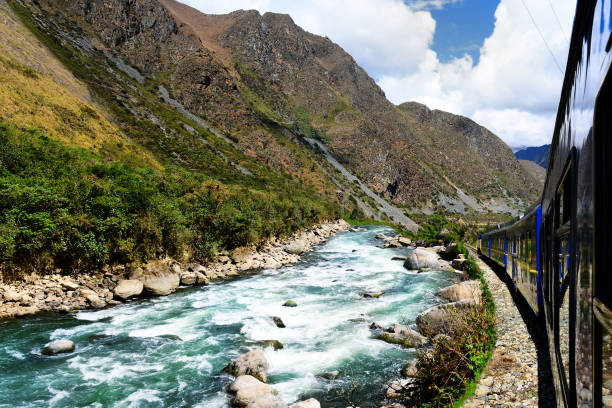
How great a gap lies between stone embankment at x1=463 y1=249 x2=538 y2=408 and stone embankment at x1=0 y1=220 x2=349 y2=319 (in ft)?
43.8

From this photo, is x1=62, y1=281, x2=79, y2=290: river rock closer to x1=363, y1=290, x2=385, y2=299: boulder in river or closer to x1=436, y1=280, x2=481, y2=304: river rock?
x1=363, y1=290, x2=385, y2=299: boulder in river

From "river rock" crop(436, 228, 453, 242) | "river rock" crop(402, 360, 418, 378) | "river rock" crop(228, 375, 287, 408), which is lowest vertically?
"river rock" crop(228, 375, 287, 408)

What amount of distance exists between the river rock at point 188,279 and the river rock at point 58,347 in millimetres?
7192

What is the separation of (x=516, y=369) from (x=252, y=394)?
210 inches

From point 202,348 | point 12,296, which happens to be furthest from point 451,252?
point 12,296

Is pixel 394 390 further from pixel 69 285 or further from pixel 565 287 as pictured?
pixel 69 285

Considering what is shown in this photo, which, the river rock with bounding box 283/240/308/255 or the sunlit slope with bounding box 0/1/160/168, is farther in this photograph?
the sunlit slope with bounding box 0/1/160/168

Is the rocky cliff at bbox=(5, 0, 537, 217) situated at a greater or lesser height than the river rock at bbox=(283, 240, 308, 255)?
greater

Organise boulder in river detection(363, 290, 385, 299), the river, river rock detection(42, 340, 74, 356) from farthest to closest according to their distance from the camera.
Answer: boulder in river detection(363, 290, 385, 299), river rock detection(42, 340, 74, 356), the river

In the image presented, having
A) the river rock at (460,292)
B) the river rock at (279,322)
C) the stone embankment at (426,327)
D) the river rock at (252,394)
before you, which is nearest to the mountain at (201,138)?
the river rock at (279,322)

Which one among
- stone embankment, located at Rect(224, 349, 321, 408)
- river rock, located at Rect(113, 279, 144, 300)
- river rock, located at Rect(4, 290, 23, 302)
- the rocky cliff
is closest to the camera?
stone embankment, located at Rect(224, 349, 321, 408)

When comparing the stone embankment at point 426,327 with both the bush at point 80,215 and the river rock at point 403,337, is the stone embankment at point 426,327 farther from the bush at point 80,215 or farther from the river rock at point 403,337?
the bush at point 80,215

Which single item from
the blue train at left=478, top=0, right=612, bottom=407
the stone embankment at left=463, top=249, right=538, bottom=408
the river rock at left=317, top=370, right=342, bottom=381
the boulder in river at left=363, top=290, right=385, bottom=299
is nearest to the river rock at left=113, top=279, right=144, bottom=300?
the river rock at left=317, top=370, right=342, bottom=381

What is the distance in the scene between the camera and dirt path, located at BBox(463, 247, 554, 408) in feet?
17.5
